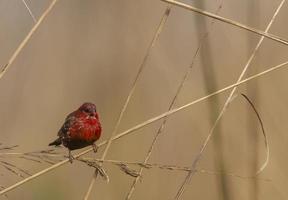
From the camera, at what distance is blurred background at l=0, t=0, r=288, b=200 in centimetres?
150

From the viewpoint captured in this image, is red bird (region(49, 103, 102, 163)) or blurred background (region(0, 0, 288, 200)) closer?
red bird (region(49, 103, 102, 163))

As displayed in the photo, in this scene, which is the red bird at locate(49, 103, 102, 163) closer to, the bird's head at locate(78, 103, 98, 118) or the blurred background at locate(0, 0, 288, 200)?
the bird's head at locate(78, 103, 98, 118)

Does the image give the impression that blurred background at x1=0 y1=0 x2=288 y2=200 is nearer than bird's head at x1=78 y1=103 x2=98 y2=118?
No

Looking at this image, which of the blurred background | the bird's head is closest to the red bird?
the bird's head

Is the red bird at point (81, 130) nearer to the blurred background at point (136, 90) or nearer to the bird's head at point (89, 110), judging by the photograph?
the bird's head at point (89, 110)

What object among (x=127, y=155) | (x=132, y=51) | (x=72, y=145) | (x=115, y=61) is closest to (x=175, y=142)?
(x=127, y=155)

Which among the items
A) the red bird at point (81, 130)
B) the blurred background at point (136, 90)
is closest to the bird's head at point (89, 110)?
the red bird at point (81, 130)

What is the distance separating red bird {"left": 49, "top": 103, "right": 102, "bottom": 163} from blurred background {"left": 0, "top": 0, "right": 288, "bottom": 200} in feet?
0.85

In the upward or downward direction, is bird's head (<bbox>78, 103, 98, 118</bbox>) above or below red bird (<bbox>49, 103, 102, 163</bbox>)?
above

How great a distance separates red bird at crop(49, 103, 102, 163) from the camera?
1021mm

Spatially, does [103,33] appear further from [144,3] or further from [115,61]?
[144,3]

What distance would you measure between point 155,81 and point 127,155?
25 centimetres

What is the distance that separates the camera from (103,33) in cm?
239

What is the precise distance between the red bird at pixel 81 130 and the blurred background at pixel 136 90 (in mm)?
258
